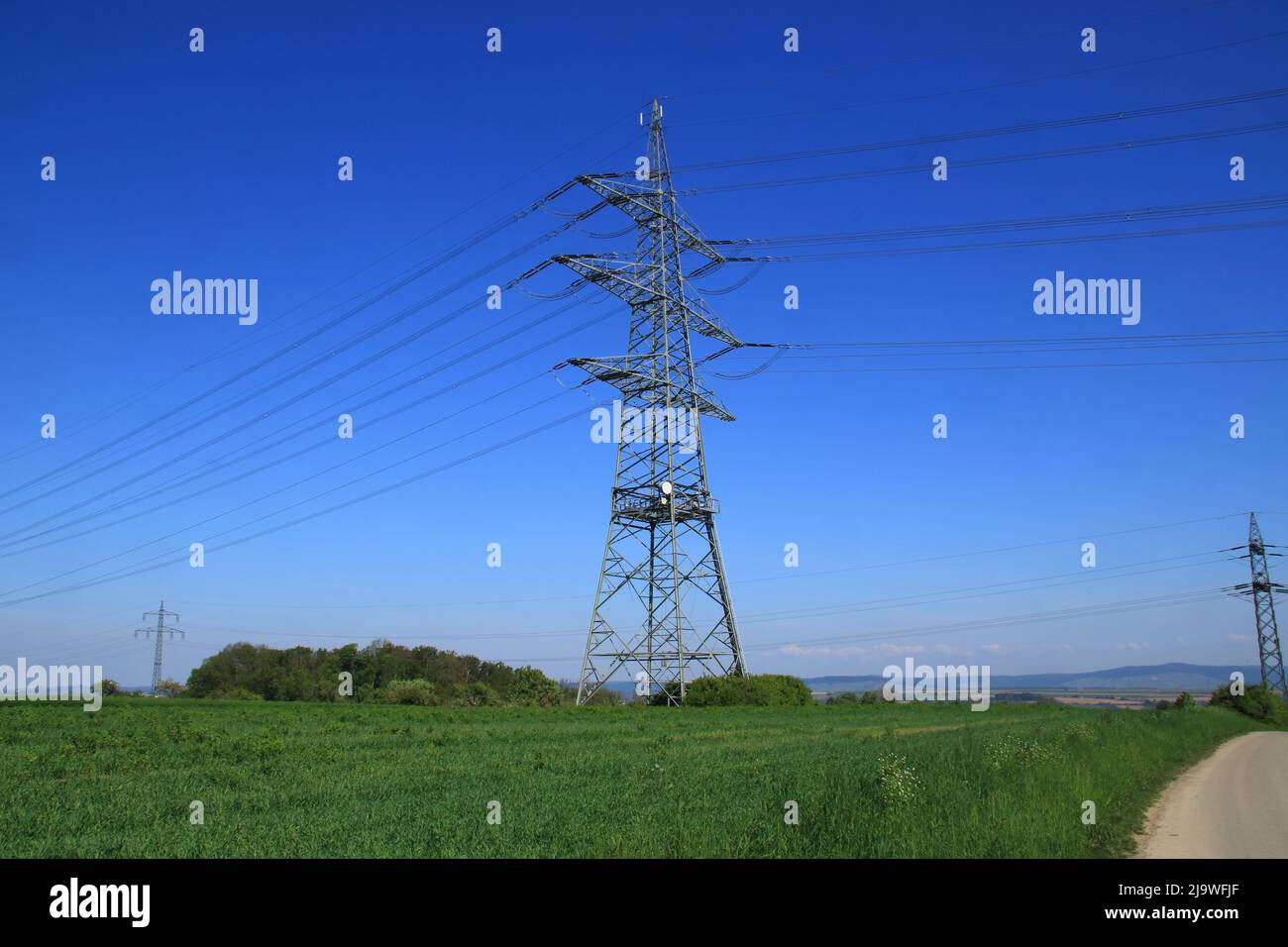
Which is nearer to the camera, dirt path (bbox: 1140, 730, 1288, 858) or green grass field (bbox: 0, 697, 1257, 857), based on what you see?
green grass field (bbox: 0, 697, 1257, 857)

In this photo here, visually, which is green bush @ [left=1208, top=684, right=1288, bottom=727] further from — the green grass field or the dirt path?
the dirt path

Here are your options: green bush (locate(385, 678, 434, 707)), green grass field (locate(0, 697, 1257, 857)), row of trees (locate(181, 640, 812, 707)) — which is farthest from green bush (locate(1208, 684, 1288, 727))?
green bush (locate(385, 678, 434, 707))

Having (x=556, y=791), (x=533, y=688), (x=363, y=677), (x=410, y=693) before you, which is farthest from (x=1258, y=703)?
(x=363, y=677)

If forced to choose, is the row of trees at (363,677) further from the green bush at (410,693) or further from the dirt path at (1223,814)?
the dirt path at (1223,814)

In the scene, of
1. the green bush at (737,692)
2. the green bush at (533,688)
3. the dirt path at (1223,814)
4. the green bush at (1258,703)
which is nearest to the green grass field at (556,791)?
the dirt path at (1223,814)

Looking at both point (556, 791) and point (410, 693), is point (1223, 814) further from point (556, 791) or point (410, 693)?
point (410, 693)
